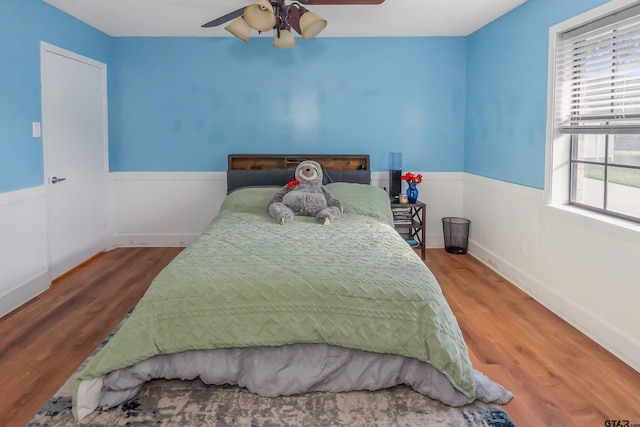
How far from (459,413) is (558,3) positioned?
2.81 m

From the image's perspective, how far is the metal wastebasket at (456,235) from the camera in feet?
17.0

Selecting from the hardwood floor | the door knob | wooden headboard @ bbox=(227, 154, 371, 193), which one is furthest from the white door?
wooden headboard @ bbox=(227, 154, 371, 193)

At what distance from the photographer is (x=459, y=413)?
2.22 m

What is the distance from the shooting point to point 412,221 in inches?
199

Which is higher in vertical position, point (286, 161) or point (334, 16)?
point (334, 16)

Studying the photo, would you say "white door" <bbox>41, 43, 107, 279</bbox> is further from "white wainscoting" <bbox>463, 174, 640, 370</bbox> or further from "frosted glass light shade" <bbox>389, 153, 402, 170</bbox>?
"white wainscoting" <bbox>463, 174, 640, 370</bbox>

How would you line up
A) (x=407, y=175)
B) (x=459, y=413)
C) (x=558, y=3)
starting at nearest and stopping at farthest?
(x=459, y=413)
(x=558, y=3)
(x=407, y=175)

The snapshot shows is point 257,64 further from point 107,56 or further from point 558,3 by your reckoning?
point 558,3

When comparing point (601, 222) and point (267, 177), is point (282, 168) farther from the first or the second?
point (601, 222)

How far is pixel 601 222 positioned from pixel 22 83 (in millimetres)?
4045

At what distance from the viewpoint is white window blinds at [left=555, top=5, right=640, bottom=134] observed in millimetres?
2877

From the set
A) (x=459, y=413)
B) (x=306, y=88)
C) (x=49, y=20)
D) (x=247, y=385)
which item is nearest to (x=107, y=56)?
(x=49, y=20)

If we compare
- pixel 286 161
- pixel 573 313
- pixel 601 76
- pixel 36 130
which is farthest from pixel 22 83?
pixel 573 313

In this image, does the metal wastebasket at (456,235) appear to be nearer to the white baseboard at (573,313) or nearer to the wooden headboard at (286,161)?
the white baseboard at (573,313)
